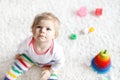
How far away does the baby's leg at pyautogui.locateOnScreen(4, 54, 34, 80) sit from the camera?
3.79 ft

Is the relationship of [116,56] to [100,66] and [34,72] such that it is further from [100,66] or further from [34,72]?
[34,72]

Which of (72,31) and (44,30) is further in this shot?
(72,31)

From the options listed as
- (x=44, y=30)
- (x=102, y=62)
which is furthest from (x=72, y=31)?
(x=44, y=30)

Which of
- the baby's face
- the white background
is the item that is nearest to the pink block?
the white background

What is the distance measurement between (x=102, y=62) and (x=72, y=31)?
0.75 ft

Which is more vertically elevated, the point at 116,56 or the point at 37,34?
the point at 37,34

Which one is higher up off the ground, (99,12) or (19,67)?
(99,12)

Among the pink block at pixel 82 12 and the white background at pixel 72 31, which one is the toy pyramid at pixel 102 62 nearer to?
the white background at pixel 72 31

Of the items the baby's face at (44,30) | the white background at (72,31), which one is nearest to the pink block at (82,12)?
the white background at (72,31)

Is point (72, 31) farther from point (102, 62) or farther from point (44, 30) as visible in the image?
point (44, 30)

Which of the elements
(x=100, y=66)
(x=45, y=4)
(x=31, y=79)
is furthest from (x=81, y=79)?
(x=45, y=4)

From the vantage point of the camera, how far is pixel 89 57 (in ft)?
4.07

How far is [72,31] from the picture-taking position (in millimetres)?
1305

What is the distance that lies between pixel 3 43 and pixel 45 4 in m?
0.28
